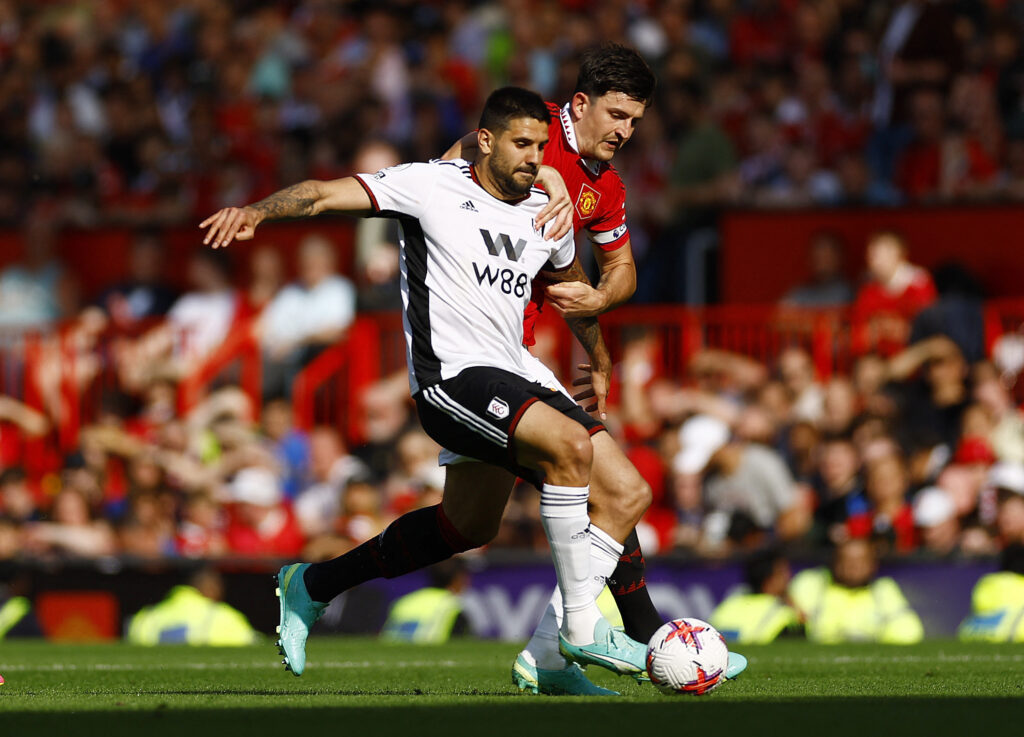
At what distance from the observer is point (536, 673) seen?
23.9ft

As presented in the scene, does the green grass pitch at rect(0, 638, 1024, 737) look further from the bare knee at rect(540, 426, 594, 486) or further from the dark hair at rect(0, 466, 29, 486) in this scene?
the dark hair at rect(0, 466, 29, 486)

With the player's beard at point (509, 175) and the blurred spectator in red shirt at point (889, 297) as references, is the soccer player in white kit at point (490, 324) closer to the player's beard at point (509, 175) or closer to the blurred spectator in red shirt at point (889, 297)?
the player's beard at point (509, 175)

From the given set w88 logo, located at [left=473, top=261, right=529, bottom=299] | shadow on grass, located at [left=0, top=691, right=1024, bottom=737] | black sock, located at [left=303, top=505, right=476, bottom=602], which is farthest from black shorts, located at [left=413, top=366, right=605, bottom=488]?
shadow on grass, located at [left=0, top=691, right=1024, bottom=737]

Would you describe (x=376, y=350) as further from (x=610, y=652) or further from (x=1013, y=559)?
(x=610, y=652)

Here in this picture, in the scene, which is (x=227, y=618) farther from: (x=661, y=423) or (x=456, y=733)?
(x=456, y=733)

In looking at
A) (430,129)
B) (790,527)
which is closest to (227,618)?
(790,527)

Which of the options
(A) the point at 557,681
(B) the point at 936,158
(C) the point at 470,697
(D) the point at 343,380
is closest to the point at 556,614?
(A) the point at 557,681

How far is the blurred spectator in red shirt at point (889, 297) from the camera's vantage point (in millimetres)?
13125

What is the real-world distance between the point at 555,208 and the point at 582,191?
532 millimetres

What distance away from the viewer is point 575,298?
7586 millimetres

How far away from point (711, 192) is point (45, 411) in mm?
5971

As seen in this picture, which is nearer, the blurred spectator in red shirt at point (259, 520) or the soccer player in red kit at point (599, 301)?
the soccer player in red kit at point (599, 301)

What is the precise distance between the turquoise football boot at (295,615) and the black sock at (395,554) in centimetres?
4

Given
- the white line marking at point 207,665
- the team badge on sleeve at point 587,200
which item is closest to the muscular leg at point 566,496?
the team badge on sleeve at point 587,200
